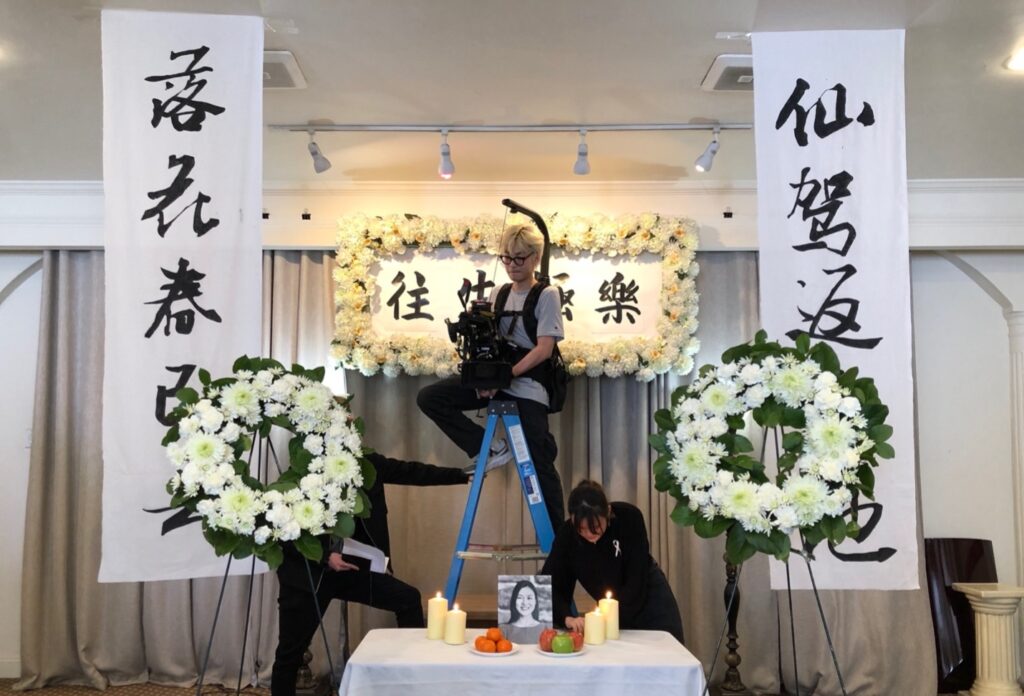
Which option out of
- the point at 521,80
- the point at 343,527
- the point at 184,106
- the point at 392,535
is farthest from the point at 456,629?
the point at 392,535

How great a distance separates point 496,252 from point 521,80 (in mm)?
1334

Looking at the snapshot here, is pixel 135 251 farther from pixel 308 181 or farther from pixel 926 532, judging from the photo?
pixel 926 532

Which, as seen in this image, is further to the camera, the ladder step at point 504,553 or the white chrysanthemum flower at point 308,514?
the ladder step at point 504,553

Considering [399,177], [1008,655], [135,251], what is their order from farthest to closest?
[399,177]
[1008,655]
[135,251]

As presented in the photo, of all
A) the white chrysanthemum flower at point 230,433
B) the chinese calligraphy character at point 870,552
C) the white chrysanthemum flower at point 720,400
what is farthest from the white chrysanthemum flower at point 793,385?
the white chrysanthemum flower at point 230,433

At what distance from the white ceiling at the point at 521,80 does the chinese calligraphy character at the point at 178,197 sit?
0.53 meters

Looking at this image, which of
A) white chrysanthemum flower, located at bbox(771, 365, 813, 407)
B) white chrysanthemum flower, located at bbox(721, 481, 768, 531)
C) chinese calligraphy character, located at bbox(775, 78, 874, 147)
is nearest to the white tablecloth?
white chrysanthemum flower, located at bbox(721, 481, 768, 531)

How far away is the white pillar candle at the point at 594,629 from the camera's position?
2994 millimetres

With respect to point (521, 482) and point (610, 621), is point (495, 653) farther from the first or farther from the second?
point (521, 482)

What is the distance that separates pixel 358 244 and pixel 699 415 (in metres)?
2.77

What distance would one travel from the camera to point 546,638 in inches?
114

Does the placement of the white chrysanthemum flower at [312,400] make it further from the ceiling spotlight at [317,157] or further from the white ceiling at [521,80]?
the ceiling spotlight at [317,157]

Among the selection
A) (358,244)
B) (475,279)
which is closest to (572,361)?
(475,279)

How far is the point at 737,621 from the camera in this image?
5.20 meters
